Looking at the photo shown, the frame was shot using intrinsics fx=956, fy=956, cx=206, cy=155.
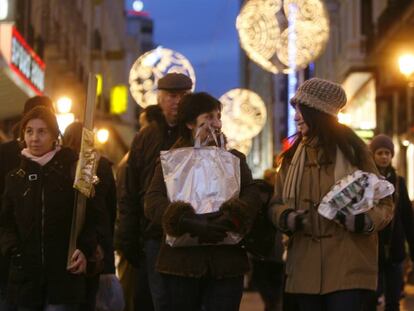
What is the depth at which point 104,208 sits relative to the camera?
20.6 feet

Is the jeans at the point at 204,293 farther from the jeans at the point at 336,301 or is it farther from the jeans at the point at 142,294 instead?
the jeans at the point at 142,294

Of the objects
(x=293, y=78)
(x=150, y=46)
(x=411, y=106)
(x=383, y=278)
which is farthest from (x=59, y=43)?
(x=150, y=46)

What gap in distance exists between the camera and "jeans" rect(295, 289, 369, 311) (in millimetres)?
5102

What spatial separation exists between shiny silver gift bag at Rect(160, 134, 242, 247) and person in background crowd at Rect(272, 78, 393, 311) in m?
0.34

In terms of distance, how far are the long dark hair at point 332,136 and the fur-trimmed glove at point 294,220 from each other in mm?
376

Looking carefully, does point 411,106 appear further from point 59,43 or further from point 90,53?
point 90,53

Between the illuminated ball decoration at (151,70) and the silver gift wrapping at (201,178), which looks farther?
the illuminated ball decoration at (151,70)

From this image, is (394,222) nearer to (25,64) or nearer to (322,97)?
(322,97)

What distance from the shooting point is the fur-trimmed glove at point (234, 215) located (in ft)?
16.8

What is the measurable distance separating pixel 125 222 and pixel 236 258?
1561 mm

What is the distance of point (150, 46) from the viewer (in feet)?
510

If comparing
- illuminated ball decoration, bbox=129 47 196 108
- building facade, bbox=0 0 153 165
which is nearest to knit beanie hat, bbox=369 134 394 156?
illuminated ball decoration, bbox=129 47 196 108

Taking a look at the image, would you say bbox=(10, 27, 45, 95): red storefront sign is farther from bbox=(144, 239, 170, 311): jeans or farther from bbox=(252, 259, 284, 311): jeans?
bbox=(144, 239, 170, 311): jeans

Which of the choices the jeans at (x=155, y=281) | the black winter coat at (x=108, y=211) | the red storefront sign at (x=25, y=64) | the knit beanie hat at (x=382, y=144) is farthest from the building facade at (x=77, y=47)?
the jeans at (x=155, y=281)
